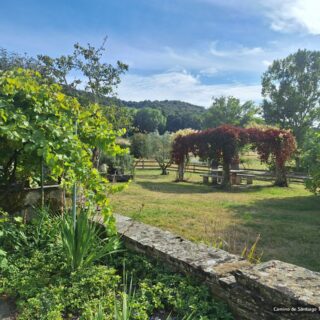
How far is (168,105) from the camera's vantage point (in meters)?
90.6

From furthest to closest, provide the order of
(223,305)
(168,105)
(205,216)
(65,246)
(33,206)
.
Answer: (168,105) → (205,216) → (33,206) → (65,246) → (223,305)

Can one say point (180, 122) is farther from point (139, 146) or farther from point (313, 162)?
point (313, 162)

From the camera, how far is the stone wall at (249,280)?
5.71 feet

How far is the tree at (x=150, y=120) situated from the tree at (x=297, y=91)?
35.0m

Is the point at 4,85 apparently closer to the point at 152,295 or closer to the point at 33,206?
the point at 33,206

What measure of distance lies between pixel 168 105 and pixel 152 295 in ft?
295

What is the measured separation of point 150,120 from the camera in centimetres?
6600

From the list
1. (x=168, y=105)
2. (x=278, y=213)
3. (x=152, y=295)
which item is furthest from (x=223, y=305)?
(x=168, y=105)

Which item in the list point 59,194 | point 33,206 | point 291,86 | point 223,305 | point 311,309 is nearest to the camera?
point 311,309

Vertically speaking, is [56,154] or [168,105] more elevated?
[168,105]

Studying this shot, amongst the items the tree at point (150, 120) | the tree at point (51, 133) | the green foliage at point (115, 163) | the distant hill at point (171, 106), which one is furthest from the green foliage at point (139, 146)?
the distant hill at point (171, 106)

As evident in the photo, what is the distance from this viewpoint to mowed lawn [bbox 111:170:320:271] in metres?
4.50

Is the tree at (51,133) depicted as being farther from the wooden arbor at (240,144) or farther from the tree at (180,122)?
the tree at (180,122)

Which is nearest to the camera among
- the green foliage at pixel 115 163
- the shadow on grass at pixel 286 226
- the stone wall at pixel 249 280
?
the stone wall at pixel 249 280
